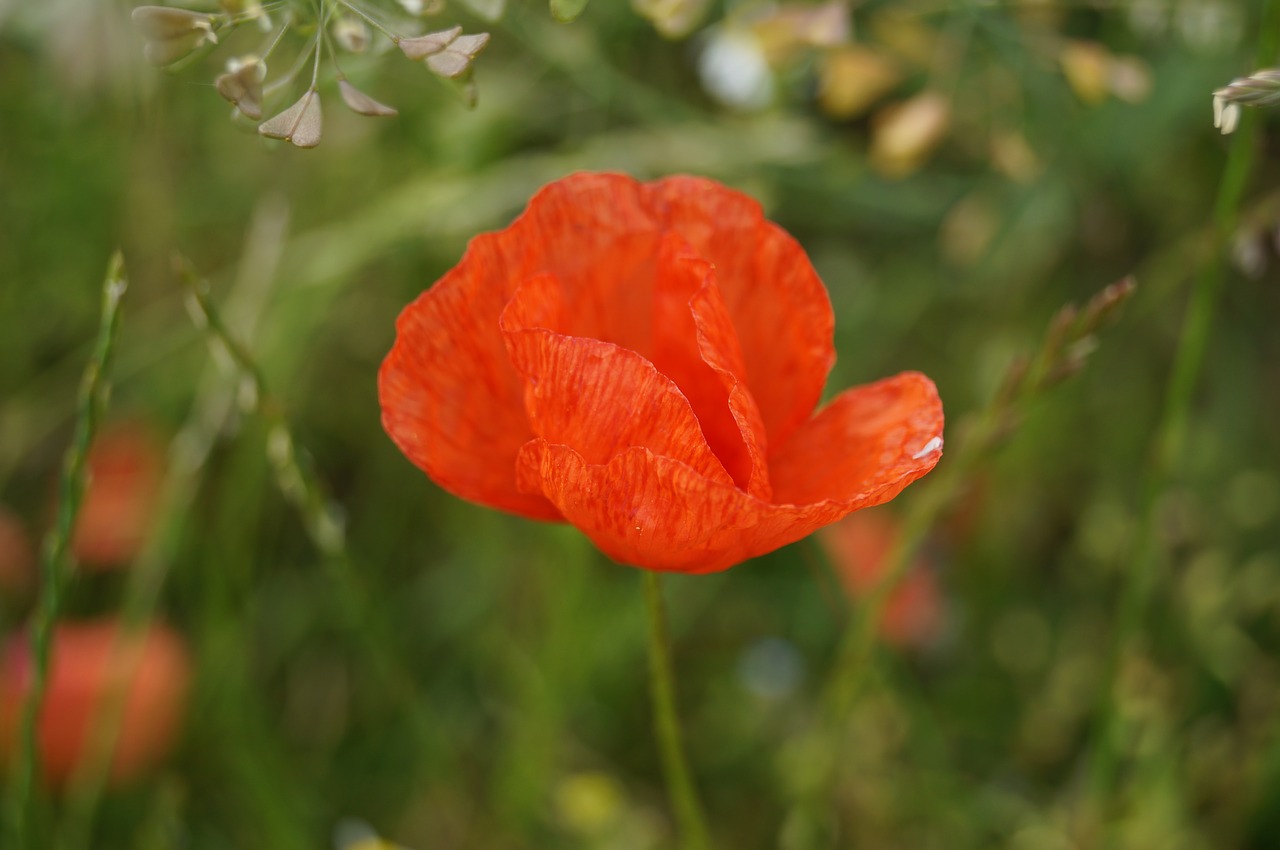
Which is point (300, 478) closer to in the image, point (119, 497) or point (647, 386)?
point (647, 386)

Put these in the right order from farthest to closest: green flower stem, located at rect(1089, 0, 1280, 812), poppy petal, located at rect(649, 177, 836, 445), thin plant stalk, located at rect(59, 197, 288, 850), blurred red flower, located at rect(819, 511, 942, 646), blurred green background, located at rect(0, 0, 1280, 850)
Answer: blurred red flower, located at rect(819, 511, 942, 646)
blurred green background, located at rect(0, 0, 1280, 850)
thin plant stalk, located at rect(59, 197, 288, 850)
green flower stem, located at rect(1089, 0, 1280, 812)
poppy petal, located at rect(649, 177, 836, 445)

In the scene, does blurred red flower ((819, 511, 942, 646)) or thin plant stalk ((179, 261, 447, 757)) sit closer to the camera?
thin plant stalk ((179, 261, 447, 757))

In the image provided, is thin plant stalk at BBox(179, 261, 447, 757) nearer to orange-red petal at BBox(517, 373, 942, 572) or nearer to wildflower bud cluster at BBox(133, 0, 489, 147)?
wildflower bud cluster at BBox(133, 0, 489, 147)

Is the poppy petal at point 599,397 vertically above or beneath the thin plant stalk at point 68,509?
above

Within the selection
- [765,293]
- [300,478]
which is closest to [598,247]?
[765,293]

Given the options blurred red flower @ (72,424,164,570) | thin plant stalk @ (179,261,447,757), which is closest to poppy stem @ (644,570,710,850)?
thin plant stalk @ (179,261,447,757)

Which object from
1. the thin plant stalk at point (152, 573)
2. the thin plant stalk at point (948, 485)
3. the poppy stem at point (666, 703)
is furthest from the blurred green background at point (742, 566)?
the poppy stem at point (666, 703)

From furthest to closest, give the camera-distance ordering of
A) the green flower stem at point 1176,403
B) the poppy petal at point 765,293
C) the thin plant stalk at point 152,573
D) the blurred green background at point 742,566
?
1. the blurred green background at point 742,566
2. the thin plant stalk at point 152,573
3. the green flower stem at point 1176,403
4. the poppy petal at point 765,293

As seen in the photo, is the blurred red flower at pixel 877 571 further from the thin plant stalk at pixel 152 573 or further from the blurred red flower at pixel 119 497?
the blurred red flower at pixel 119 497
